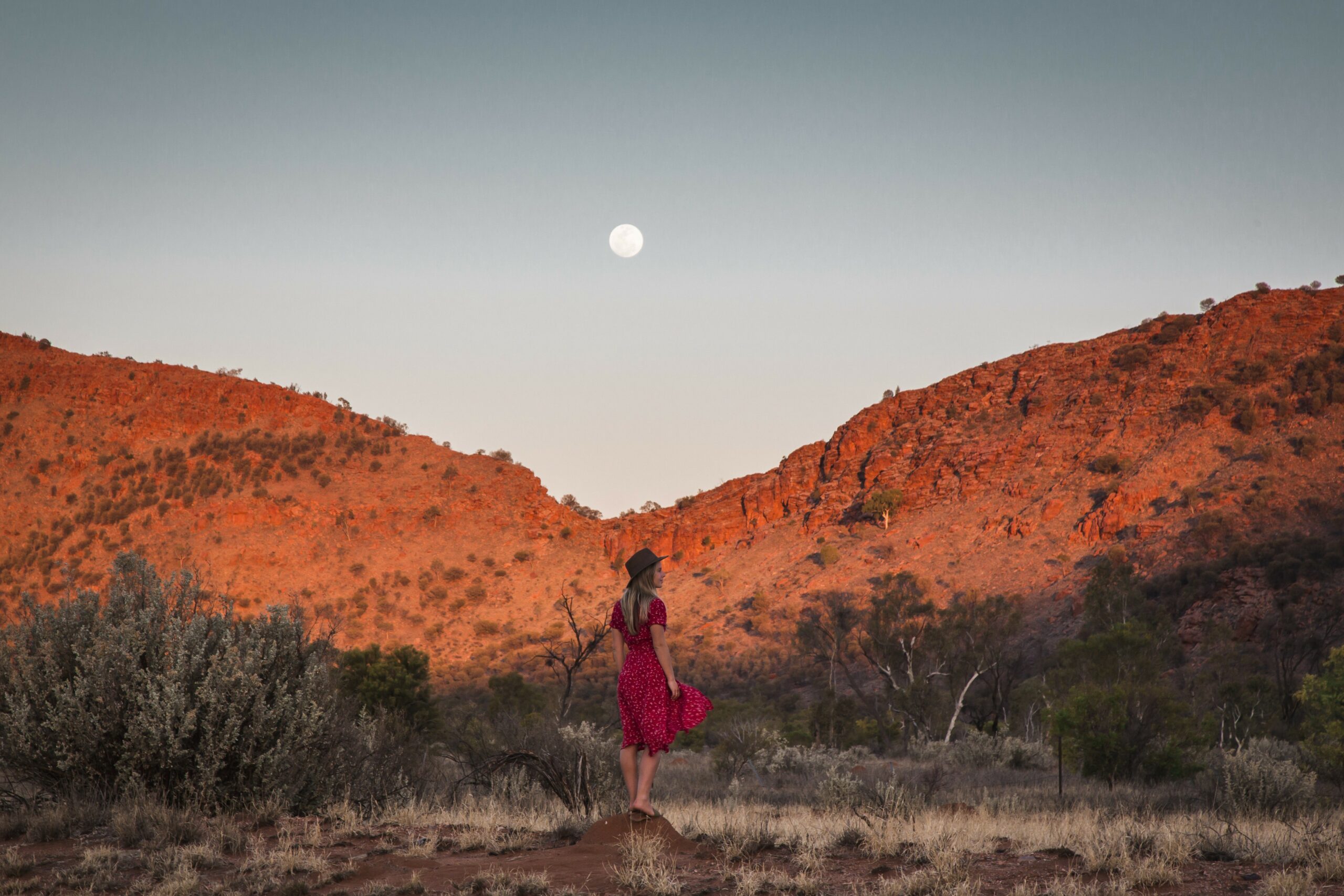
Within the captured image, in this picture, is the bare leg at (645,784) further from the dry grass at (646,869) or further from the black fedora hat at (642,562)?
the black fedora hat at (642,562)

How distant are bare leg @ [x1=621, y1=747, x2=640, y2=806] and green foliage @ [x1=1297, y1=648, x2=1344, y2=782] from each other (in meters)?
11.5

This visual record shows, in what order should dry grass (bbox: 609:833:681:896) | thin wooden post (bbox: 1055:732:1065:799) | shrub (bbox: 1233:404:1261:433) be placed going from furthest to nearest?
shrub (bbox: 1233:404:1261:433), thin wooden post (bbox: 1055:732:1065:799), dry grass (bbox: 609:833:681:896)

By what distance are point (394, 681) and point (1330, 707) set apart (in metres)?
24.6

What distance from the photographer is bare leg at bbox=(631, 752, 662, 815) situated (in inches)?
249

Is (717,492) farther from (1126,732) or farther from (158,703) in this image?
(158,703)

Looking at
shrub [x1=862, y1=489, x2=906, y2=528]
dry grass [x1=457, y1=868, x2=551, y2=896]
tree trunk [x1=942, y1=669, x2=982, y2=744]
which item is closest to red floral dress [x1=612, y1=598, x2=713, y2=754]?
dry grass [x1=457, y1=868, x2=551, y2=896]

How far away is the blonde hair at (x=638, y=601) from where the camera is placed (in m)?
6.39

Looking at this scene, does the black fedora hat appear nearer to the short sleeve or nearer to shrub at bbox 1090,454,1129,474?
the short sleeve

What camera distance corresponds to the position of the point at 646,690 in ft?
21.3

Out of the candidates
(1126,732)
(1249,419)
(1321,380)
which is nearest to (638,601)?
(1126,732)

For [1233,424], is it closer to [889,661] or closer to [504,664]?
[889,661]

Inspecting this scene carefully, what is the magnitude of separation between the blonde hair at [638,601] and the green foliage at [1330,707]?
11.7 meters

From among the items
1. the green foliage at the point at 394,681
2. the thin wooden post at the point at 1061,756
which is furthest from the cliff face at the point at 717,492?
the thin wooden post at the point at 1061,756

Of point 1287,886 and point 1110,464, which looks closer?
point 1287,886
